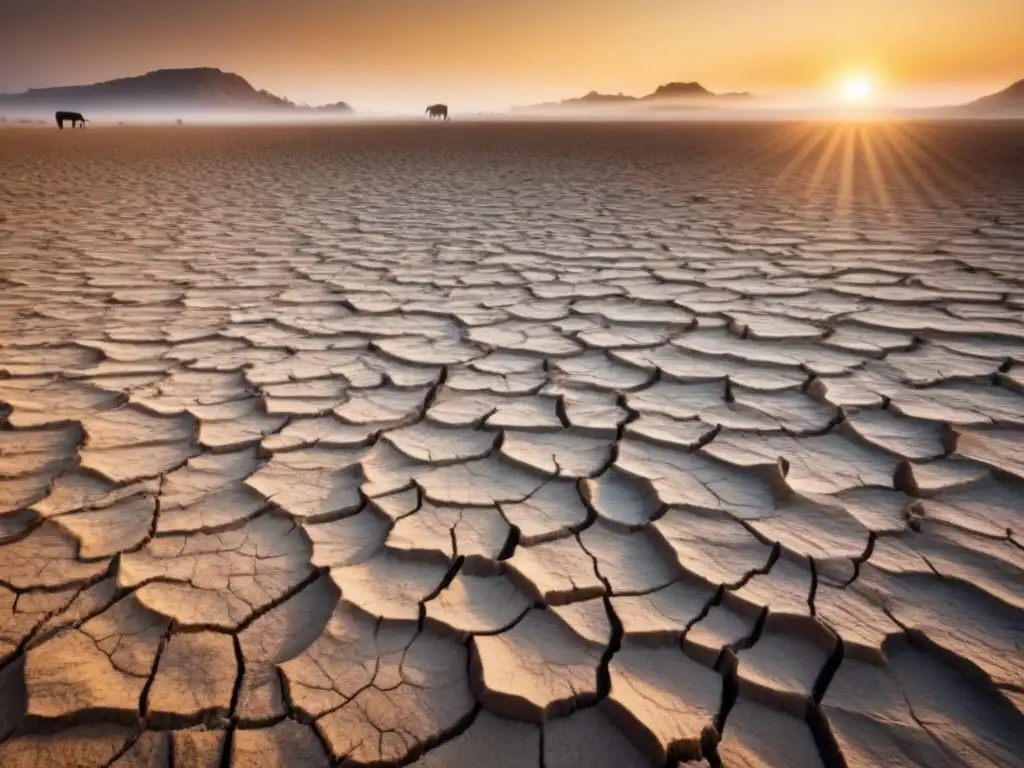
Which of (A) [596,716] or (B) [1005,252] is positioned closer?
(A) [596,716]

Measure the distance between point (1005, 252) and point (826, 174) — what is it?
14.6 feet

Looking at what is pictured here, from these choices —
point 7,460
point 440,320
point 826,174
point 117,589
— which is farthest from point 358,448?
point 826,174

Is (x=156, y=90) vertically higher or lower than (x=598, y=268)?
higher

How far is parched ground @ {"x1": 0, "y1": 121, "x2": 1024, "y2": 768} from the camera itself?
0.95 metres

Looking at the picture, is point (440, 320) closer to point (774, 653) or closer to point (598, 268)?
point (598, 268)

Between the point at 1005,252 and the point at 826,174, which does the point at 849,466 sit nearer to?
the point at 1005,252

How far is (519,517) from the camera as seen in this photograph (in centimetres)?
140

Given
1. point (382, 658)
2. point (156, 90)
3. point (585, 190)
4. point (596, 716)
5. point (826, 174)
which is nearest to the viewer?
point (596, 716)

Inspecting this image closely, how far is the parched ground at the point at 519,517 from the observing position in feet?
3.10

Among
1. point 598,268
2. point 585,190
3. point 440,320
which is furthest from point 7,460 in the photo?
point 585,190

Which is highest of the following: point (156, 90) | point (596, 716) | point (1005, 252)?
point (156, 90)

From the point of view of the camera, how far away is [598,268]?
345 centimetres

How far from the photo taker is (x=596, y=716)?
95 centimetres

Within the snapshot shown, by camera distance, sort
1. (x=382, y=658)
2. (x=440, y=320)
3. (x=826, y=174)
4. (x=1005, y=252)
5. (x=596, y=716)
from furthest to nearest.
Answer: (x=826, y=174), (x=1005, y=252), (x=440, y=320), (x=382, y=658), (x=596, y=716)
